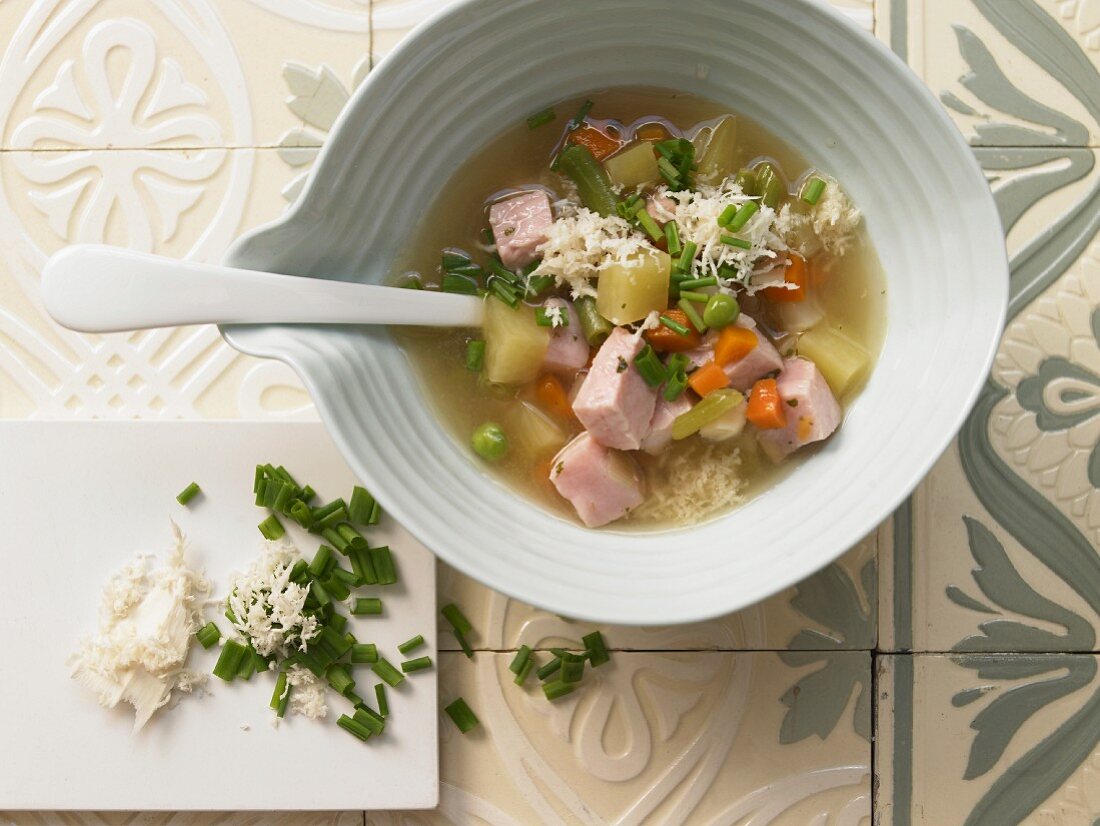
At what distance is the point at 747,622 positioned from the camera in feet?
4.71

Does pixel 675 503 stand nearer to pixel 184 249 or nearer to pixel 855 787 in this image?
pixel 855 787

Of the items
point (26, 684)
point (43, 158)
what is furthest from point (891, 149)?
point (26, 684)

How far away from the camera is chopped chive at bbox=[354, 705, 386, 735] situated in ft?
4.62

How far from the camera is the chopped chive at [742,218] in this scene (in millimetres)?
1229

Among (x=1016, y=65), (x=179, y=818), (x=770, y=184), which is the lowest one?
(x=179, y=818)

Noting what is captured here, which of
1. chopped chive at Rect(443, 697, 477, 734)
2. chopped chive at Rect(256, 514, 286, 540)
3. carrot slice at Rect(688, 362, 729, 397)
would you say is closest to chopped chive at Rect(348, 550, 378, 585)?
chopped chive at Rect(256, 514, 286, 540)

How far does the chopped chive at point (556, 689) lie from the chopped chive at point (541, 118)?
803 mm

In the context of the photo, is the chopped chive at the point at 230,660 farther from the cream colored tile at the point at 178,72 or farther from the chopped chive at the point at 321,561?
the cream colored tile at the point at 178,72

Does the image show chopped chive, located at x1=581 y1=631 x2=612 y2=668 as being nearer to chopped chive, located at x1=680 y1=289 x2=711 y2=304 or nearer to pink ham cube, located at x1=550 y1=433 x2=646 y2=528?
pink ham cube, located at x1=550 y1=433 x2=646 y2=528

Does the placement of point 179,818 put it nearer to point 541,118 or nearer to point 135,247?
point 135,247

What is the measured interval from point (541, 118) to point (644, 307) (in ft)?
1.00

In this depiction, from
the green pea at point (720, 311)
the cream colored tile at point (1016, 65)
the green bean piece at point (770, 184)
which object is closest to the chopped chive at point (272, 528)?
the green pea at point (720, 311)

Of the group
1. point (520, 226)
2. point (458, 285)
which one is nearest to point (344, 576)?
point (458, 285)

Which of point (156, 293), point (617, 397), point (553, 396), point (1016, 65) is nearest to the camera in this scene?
point (156, 293)
